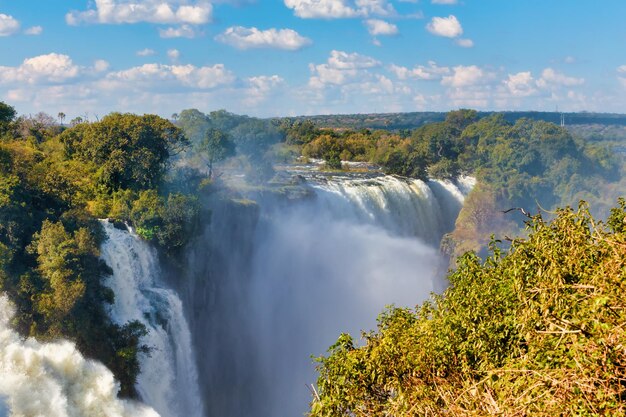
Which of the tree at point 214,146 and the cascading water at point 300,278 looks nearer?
the cascading water at point 300,278

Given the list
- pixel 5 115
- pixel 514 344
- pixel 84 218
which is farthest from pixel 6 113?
pixel 514 344

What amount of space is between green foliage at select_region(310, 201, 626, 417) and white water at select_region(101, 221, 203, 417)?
1201 centimetres

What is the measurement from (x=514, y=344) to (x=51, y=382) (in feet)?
45.1

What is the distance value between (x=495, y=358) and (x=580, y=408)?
3.18 meters

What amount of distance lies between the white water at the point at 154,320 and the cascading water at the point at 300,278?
2.18 m

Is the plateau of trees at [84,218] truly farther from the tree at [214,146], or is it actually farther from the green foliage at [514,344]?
the green foliage at [514,344]

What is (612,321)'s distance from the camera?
25.5 ft

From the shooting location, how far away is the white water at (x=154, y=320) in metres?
22.0

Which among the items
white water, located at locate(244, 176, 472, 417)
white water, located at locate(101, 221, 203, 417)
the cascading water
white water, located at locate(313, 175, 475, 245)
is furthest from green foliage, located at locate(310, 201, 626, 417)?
white water, located at locate(313, 175, 475, 245)

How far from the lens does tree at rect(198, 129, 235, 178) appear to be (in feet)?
116

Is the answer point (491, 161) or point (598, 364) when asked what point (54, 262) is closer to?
point (598, 364)

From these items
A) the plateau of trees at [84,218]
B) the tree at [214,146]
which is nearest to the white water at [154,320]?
the plateau of trees at [84,218]

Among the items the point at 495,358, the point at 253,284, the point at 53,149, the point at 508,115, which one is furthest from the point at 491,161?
the point at 508,115

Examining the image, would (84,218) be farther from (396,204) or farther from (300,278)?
(396,204)
